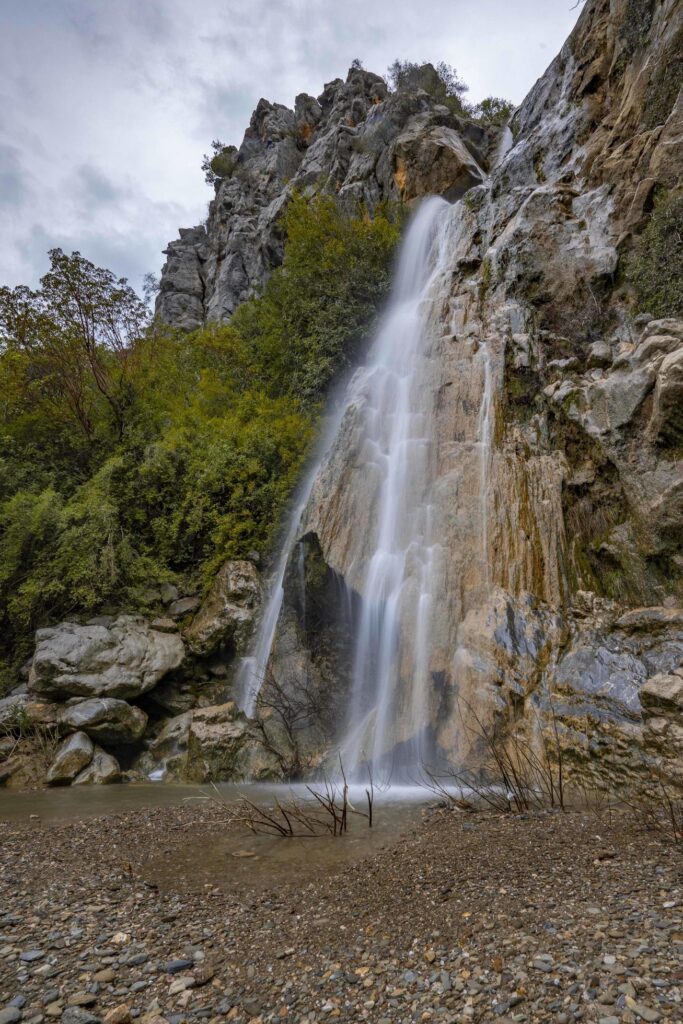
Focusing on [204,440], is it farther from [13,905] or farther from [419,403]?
[13,905]

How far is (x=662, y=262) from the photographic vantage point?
9438 millimetres

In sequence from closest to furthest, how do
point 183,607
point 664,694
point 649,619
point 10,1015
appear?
1. point 10,1015
2. point 664,694
3. point 649,619
4. point 183,607

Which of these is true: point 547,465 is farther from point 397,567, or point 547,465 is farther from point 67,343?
point 67,343

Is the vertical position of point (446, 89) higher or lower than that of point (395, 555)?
higher

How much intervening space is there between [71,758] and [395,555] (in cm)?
706

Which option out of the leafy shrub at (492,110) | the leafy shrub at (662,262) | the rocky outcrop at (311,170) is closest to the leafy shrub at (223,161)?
the rocky outcrop at (311,170)

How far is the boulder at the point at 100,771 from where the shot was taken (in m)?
9.27

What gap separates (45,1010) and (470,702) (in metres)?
6.16

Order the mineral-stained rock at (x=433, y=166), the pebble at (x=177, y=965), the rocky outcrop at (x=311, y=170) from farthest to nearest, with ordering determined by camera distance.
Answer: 1. the rocky outcrop at (x=311, y=170)
2. the mineral-stained rock at (x=433, y=166)
3. the pebble at (x=177, y=965)

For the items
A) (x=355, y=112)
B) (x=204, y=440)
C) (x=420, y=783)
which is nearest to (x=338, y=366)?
(x=204, y=440)

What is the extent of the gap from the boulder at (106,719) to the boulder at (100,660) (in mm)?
320

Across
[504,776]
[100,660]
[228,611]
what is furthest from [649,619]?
[100,660]

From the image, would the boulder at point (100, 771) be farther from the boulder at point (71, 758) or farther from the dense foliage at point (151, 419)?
the dense foliage at point (151, 419)

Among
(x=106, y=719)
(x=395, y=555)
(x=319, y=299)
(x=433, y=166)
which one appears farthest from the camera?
(x=433, y=166)
